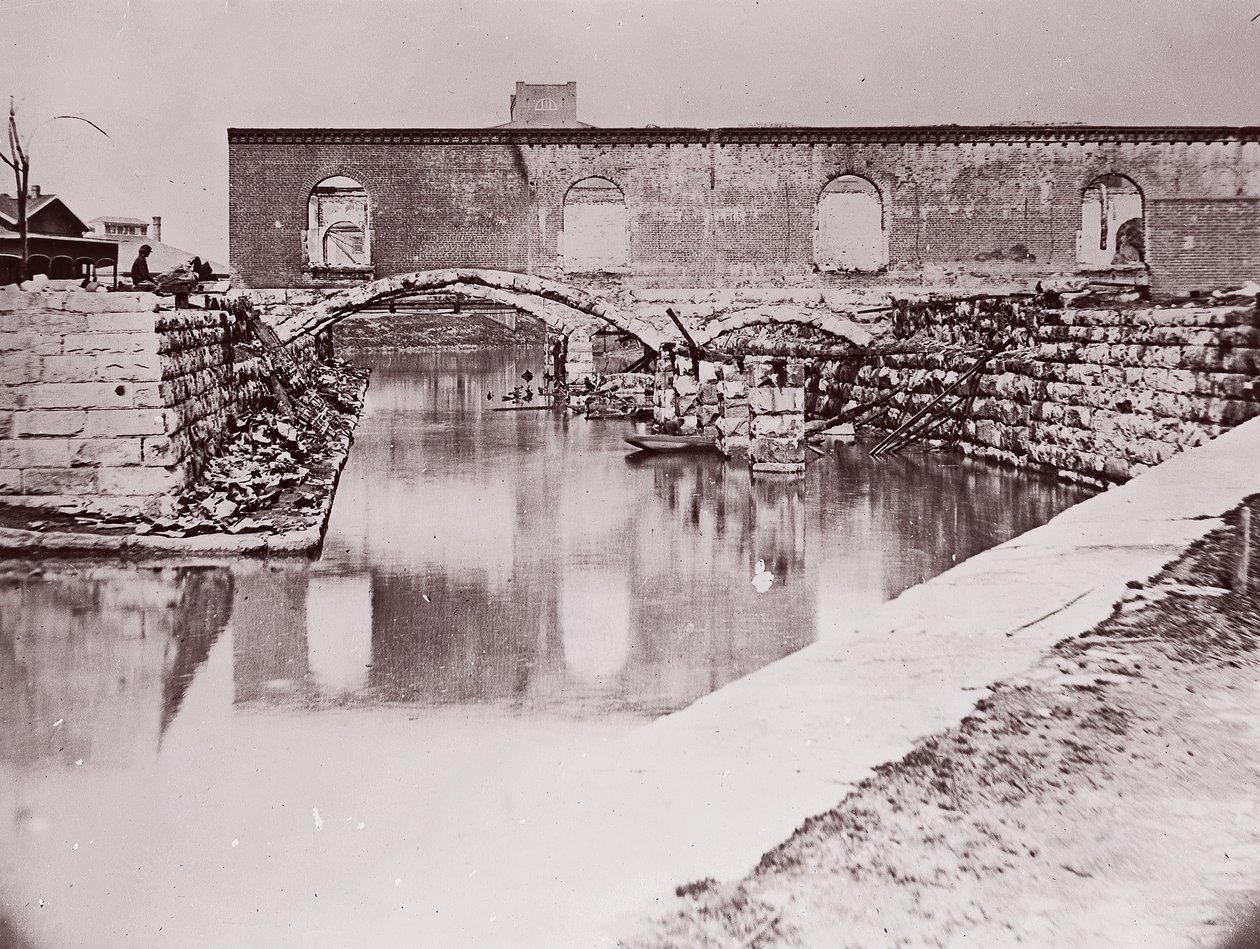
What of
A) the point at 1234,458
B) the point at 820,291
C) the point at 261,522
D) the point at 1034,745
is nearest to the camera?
the point at 1034,745

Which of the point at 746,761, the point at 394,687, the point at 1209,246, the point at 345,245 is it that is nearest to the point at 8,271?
the point at 394,687

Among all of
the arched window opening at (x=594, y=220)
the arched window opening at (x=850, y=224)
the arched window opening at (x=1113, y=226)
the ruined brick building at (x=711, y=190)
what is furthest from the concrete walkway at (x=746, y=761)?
the arched window opening at (x=850, y=224)

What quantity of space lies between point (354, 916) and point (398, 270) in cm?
2259

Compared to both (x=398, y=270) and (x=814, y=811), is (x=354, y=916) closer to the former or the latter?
(x=814, y=811)

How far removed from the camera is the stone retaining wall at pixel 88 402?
282 inches

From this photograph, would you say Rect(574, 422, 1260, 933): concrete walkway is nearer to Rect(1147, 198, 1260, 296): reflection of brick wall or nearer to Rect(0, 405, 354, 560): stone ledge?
Rect(0, 405, 354, 560): stone ledge

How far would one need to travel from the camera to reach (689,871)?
2900 millimetres

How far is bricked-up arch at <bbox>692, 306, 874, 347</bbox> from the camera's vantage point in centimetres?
1917

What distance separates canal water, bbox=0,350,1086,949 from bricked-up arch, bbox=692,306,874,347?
822 cm

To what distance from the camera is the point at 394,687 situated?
503 centimetres

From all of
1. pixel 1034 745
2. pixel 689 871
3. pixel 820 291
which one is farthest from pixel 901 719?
pixel 820 291

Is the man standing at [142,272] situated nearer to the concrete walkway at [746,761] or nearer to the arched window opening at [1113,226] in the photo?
the concrete walkway at [746,761]

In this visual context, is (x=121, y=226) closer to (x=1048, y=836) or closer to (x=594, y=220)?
(x=1048, y=836)

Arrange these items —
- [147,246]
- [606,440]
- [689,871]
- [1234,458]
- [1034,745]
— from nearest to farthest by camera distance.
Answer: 1. [689,871]
2. [1034,745]
3. [1234,458]
4. [147,246]
5. [606,440]
